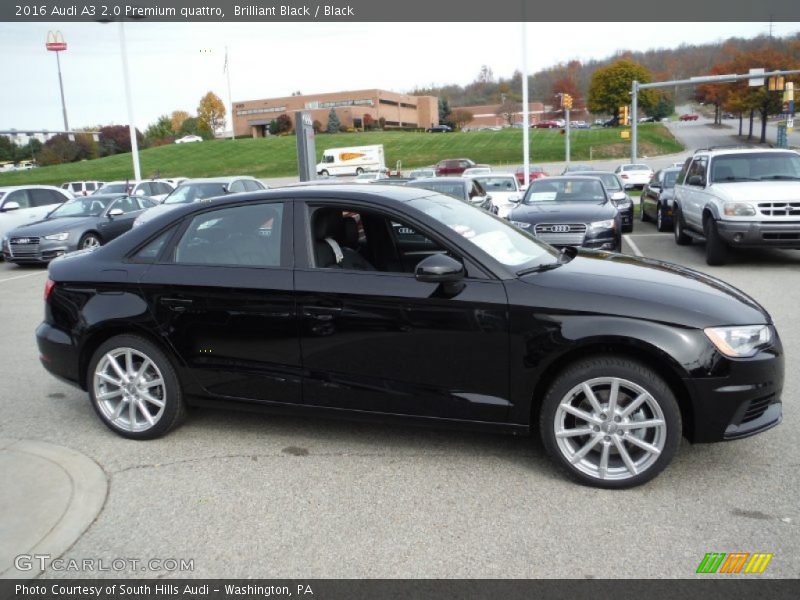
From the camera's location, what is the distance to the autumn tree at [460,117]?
131250 millimetres

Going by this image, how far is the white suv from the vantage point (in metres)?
16.6

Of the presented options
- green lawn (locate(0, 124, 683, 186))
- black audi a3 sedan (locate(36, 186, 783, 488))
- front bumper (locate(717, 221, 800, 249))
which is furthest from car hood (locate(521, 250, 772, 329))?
green lawn (locate(0, 124, 683, 186))

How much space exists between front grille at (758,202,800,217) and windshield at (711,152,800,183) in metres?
1.03

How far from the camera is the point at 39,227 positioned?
14766 mm

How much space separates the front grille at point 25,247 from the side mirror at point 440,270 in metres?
13.0

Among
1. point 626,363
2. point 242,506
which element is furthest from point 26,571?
point 626,363

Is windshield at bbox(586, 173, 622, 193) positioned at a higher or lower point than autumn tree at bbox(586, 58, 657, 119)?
lower

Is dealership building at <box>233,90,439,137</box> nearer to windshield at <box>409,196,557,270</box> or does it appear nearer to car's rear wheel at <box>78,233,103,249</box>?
car's rear wheel at <box>78,233,103,249</box>

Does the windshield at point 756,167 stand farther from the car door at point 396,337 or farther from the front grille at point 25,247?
the front grille at point 25,247

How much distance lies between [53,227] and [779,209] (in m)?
13.7

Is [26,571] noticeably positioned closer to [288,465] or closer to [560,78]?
[288,465]

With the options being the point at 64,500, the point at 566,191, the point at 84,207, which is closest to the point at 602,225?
the point at 566,191

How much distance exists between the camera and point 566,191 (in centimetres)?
1299

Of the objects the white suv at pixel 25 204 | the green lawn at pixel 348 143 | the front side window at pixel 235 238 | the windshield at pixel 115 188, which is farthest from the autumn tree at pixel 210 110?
the front side window at pixel 235 238
